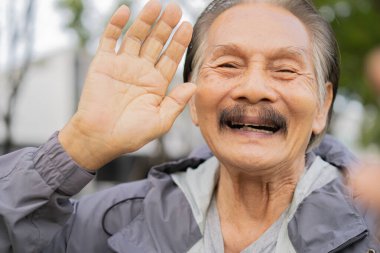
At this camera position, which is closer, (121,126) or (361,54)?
(121,126)

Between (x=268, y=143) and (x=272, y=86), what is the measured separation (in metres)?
0.22

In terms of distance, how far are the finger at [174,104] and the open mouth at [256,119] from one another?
0.17 metres

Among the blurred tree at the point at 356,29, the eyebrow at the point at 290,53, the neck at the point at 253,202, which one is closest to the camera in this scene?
the eyebrow at the point at 290,53

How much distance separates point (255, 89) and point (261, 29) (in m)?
0.26

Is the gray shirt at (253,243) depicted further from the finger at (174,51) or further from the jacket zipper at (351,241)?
the finger at (174,51)

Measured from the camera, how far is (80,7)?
9.51 metres

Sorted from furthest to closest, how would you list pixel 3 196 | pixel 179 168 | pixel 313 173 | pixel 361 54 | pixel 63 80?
1. pixel 63 80
2. pixel 361 54
3. pixel 179 168
4. pixel 313 173
5. pixel 3 196

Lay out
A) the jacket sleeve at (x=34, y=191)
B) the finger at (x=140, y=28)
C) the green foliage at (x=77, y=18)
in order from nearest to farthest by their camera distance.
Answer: the jacket sleeve at (x=34, y=191)
the finger at (x=140, y=28)
the green foliage at (x=77, y=18)

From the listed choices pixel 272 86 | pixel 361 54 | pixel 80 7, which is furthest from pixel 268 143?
pixel 361 54

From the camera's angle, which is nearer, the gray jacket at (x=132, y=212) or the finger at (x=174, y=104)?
the gray jacket at (x=132, y=212)

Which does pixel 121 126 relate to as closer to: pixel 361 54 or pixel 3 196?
pixel 3 196

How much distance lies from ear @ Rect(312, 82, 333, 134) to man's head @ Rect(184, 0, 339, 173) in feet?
0.04

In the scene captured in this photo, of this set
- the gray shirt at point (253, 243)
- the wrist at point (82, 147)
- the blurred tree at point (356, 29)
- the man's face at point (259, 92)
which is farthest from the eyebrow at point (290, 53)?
the blurred tree at point (356, 29)

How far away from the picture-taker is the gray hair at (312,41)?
8.43ft
